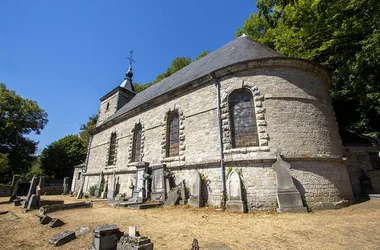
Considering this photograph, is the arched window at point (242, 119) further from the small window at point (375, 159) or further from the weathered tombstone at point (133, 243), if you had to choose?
the small window at point (375, 159)

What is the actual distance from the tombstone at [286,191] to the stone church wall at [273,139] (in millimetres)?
236

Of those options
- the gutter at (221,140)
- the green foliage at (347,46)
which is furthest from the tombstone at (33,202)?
the green foliage at (347,46)

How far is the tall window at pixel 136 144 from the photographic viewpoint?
1290cm

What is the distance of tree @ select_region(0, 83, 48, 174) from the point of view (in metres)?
24.0

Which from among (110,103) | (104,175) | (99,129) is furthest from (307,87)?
(110,103)

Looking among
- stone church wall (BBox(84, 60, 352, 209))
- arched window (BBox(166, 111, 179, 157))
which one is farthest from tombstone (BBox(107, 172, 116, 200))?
arched window (BBox(166, 111, 179, 157))

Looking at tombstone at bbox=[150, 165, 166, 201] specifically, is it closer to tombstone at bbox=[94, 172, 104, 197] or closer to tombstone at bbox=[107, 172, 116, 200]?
tombstone at bbox=[107, 172, 116, 200]

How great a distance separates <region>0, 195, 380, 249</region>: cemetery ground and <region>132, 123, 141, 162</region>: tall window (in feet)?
20.7

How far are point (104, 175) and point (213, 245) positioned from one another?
44.4 feet

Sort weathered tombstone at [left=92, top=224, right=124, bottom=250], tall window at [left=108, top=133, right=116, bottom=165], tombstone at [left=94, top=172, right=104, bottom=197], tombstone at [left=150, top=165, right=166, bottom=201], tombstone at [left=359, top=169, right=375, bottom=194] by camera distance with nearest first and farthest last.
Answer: weathered tombstone at [left=92, top=224, right=124, bottom=250] < tombstone at [left=359, top=169, right=375, bottom=194] < tombstone at [left=150, top=165, right=166, bottom=201] < tombstone at [left=94, top=172, right=104, bottom=197] < tall window at [left=108, top=133, right=116, bottom=165]

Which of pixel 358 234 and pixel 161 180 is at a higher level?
pixel 161 180

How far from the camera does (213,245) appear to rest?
147 inches

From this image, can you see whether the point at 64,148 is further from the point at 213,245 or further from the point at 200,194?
the point at 213,245

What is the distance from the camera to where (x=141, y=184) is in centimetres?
1064
